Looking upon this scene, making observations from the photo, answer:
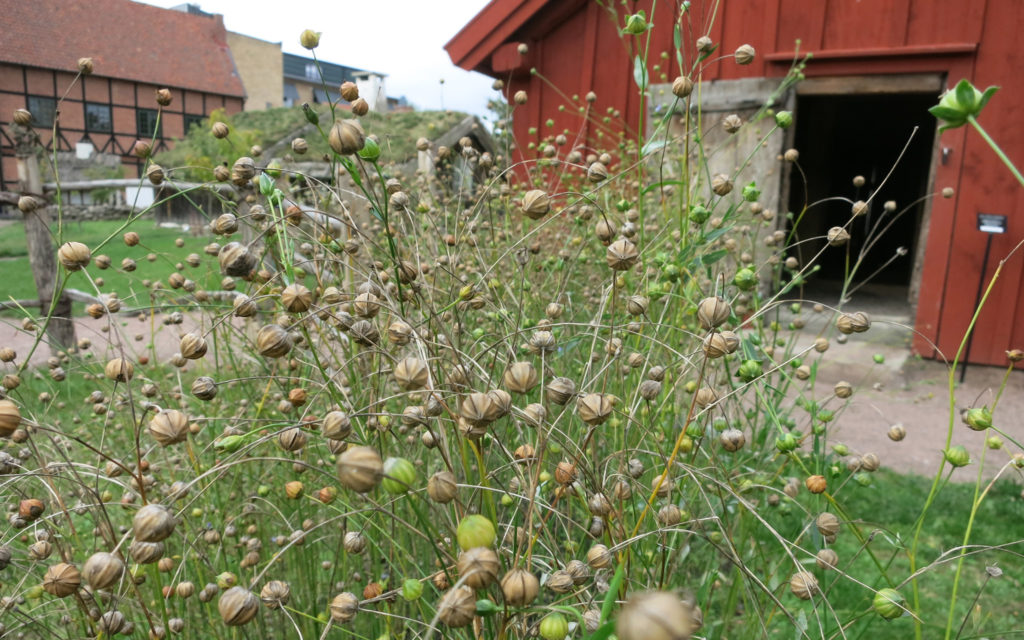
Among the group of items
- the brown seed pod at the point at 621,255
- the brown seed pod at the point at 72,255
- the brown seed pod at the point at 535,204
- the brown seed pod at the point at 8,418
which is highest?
the brown seed pod at the point at 535,204

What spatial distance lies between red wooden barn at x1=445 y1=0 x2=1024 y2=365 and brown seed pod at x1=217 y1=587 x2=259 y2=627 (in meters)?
3.95

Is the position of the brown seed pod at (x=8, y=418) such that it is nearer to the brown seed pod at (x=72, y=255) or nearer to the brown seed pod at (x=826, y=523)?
the brown seed pod at (x=72, y=255)

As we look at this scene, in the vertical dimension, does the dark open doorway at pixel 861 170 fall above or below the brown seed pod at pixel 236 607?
above

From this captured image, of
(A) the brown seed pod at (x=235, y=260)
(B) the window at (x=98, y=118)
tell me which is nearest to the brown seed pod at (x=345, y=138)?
(A) the brown seed pod at (x=235, y=260)

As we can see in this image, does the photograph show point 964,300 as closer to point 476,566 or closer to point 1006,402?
point 1006,402

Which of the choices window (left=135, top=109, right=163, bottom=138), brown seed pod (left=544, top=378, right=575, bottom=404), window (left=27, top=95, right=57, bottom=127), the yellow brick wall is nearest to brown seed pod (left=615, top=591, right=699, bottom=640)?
brown seed pod (left=544, top=378, right=575, bottom=404)

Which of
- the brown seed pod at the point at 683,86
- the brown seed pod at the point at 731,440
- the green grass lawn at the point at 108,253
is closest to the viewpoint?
the brown seed pod at the point at 731,440

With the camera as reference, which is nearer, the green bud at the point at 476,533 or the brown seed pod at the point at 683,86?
the green bud at the point at 476,533

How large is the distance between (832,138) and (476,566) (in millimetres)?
12047

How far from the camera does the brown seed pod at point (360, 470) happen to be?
602mm

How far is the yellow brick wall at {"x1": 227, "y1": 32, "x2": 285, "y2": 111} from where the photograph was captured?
3503cm

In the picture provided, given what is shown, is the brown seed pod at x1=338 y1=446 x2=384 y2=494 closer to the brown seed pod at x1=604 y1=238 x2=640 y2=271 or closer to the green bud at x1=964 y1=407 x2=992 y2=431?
the brown seed pod at x1=604 y1=238 x2=640 y2=271

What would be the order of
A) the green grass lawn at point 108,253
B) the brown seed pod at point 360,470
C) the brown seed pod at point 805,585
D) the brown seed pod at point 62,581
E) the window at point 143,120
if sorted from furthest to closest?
the window at point 143,120
the green grass lawn at point 108,253
the brown seed pod at point 805,585
the brown seed pod at point 62,581
the brown seed pod at point 360,470

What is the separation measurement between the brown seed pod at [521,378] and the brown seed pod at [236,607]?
36 centimetres
